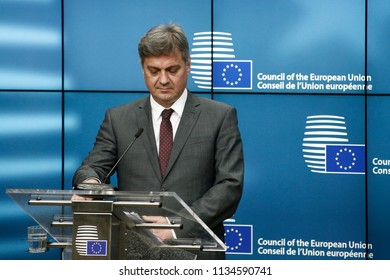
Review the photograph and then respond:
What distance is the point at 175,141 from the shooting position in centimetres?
327

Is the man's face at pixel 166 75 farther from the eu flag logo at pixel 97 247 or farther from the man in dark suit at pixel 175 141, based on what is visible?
the eu flag logo at pixel 97 247

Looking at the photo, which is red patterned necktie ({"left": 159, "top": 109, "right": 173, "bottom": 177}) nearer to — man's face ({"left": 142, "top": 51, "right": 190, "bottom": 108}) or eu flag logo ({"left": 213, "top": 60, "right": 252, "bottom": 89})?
man's face ({"left": 142, "top": 51, "right": 190, "bottom": 108})

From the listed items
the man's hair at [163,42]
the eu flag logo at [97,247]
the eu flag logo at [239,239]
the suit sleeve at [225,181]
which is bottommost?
the eu flag logo at [239,239]

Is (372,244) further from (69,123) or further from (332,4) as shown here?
(69,123)

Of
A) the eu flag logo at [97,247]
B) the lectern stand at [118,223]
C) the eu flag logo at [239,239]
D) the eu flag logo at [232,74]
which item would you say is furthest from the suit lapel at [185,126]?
the eu flag logo at [239,239]

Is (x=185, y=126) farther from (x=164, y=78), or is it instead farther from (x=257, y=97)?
(x=257, y=97)

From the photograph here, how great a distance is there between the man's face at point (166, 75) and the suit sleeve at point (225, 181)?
0.28 m

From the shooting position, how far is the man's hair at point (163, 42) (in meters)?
3.12

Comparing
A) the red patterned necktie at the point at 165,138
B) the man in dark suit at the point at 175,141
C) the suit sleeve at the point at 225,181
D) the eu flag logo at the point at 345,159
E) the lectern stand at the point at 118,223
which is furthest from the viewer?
the eu flag logo at the point at 345,159

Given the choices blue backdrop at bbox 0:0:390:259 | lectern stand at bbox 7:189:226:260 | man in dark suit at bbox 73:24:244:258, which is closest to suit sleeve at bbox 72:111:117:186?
man in dark suit at bbox 73:24:244:258

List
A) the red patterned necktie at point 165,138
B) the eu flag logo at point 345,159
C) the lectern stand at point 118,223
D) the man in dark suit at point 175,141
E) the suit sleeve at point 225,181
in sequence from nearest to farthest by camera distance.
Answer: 1. the lectern stand at point 118,223
2. the suit sleeve at point 225,181
3. the man in dark suit at point 175,141
4. the red patterned necktie at point 165,138
5. the eu flag logo at point 345,159

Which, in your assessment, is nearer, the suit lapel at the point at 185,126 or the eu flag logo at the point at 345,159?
A: the suit lapel at the point at 185,126

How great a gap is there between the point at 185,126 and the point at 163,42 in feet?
1.39

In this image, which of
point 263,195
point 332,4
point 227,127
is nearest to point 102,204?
point 227,127
